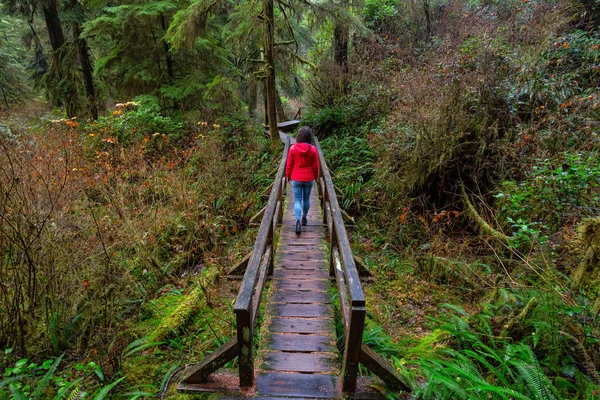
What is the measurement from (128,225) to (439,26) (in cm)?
1499

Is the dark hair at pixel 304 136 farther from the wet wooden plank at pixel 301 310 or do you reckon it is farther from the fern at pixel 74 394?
the fern at pixel 74 394

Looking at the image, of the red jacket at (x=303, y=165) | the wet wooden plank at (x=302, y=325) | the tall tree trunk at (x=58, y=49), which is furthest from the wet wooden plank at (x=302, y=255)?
the tall tree trunk at (x=58, y=49)

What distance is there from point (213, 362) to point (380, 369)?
1.59m

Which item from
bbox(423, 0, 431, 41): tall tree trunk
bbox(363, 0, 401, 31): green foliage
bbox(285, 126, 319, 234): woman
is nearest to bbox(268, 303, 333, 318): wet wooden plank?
bbox(285, 126, 319, 234): woman

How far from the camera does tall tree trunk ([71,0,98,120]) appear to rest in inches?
507

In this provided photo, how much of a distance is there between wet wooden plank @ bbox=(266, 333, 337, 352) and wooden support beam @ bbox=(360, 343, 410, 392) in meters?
0.68

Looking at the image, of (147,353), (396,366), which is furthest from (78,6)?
(396,366)

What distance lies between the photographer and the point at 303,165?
5.75 m

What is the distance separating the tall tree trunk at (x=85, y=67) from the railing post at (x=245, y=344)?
14301mm

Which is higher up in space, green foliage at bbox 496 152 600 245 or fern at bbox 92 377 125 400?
green foliage at bbox 496 152 600 245

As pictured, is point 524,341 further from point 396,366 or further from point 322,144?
point 322,144

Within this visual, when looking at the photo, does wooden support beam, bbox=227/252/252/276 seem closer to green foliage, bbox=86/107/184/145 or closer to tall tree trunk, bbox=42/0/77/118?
green foliage, bbox=86/107/184/145

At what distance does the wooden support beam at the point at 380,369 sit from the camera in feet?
9.41

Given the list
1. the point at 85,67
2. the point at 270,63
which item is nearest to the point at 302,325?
the point at 270,63
